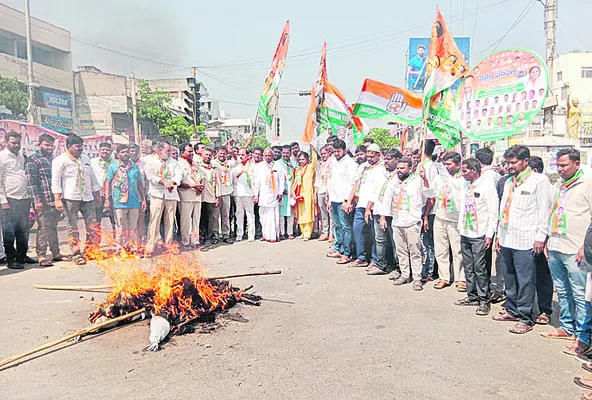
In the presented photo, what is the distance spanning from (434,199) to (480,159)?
0.99 meters

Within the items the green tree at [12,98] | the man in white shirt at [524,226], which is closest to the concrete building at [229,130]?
the green tree at [12,98]

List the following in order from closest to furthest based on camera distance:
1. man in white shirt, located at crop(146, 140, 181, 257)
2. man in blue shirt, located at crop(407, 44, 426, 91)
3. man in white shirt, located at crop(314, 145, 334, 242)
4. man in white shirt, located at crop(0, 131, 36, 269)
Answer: man in white shirt, located at crop(0, 131, 36, 269)
man in white shirt, located at crop(146, 140, 181, 257)
man in white shirt, located at crop(314, 145, 334, 242)
man in blue shirt, located at crop(407, 44, 426, 91)

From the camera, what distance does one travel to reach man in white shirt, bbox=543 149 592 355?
4215 mm

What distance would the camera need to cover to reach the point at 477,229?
548 cm

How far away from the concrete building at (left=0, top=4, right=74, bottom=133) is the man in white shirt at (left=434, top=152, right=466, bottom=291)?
28.3 meters

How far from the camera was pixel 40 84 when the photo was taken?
1228 inches

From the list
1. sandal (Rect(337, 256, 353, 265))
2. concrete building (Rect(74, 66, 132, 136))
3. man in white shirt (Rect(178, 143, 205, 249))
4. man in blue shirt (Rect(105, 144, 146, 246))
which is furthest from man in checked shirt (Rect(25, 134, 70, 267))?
concrete building (Rect(74, 66, 132, 136))

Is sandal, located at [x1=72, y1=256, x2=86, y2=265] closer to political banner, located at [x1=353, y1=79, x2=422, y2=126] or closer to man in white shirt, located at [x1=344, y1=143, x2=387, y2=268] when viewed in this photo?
man in white shirt, located at [x1=344, y1=143, x2=387, y2=268]

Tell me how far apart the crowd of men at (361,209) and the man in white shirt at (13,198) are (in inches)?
0.6

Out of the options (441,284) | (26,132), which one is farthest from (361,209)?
(26,132)

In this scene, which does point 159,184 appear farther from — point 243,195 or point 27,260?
point 27,260

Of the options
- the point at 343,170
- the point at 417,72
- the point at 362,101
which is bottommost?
the point at 343,170

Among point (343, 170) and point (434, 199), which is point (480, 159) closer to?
point (434, 199)

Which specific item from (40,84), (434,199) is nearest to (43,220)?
(434,199)
